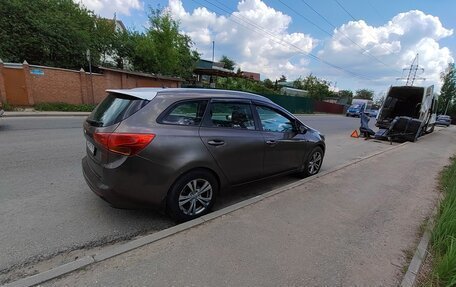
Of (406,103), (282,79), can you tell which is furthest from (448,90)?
(406,103)

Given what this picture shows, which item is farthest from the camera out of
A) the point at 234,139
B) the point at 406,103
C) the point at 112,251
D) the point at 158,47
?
the point at 158,47

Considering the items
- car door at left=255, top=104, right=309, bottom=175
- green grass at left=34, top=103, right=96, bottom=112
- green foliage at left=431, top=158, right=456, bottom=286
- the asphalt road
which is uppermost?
car door at left=255, top=104, right=309, bottom=175

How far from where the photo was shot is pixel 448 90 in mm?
64500

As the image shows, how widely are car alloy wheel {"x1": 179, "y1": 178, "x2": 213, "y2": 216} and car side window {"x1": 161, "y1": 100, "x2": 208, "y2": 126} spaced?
2.41 feet

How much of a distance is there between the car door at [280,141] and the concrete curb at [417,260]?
2.17m

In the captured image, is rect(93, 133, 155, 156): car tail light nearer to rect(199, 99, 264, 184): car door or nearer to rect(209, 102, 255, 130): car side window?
rect(199, 99, 264, 184): car door

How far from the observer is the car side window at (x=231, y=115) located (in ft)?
11.9

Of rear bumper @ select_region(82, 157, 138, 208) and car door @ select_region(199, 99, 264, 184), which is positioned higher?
car door @ select_region(199, 99, 264, 184)

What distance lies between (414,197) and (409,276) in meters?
2.92

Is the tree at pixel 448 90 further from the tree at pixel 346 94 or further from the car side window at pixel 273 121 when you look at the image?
the car side window at pixel 273 121

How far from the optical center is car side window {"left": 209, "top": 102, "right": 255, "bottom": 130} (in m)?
3.63

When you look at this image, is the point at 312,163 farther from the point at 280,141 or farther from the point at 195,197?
the point at 195,197

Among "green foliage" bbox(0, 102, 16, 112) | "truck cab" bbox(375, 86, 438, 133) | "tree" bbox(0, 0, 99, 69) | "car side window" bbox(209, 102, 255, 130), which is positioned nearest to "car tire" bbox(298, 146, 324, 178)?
"car side window" bbox(209, 102, 255, 130)

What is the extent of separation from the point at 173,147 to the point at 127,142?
1.62ft
